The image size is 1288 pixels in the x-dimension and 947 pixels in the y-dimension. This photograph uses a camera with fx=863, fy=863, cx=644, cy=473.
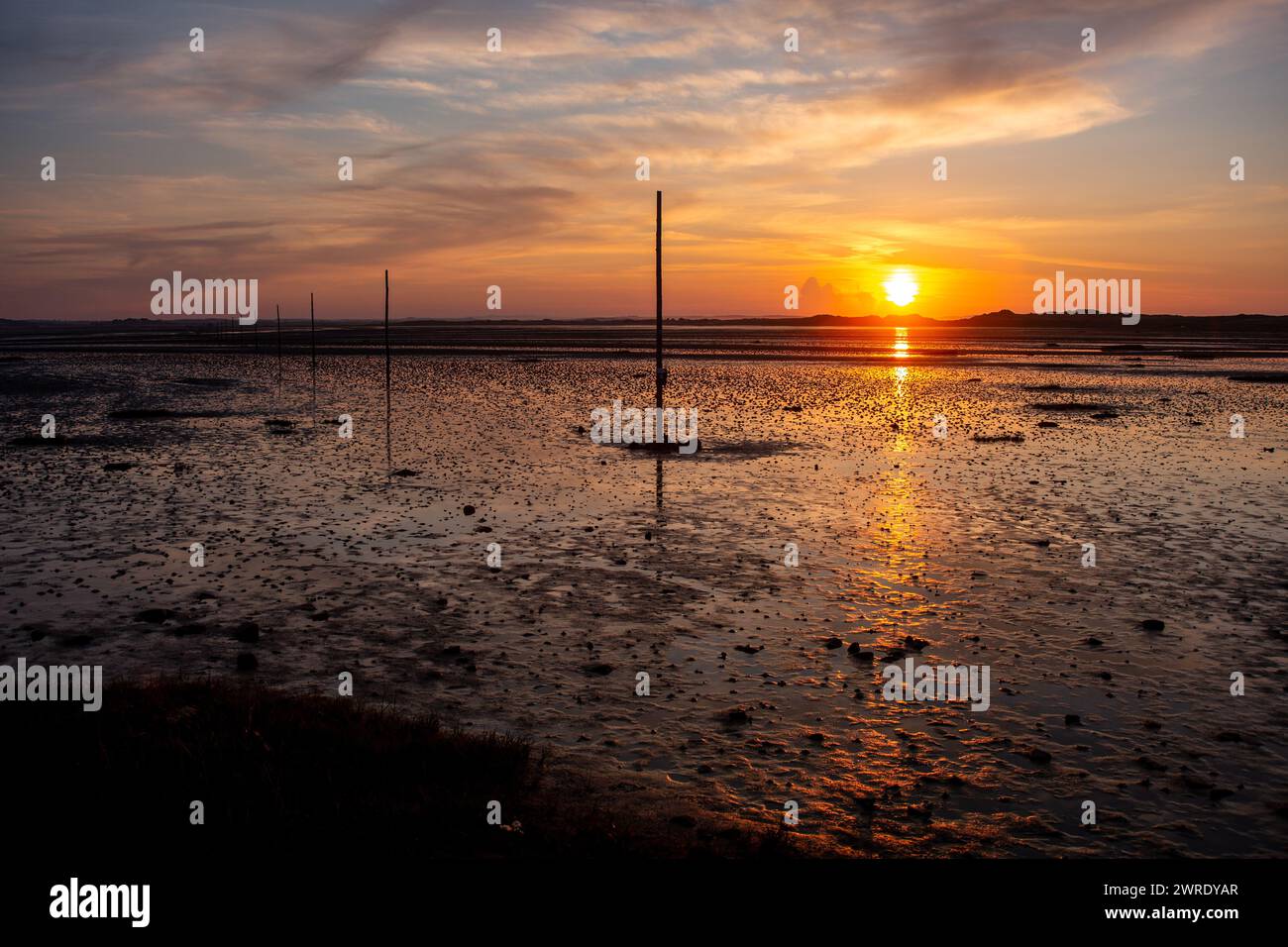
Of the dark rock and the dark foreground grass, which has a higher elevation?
the dark rock

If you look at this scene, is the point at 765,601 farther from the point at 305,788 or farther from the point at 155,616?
the point at 155,616

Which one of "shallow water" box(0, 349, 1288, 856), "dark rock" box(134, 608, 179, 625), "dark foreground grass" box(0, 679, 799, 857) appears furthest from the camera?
"dark rock" box(134, 608, 179, 625)

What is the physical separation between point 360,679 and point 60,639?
4589 millimetres

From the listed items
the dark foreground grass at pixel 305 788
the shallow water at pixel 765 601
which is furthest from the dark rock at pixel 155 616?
the dark foreground grass at pixel 305 788

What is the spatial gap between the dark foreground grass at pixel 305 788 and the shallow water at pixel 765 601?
30.7 inches

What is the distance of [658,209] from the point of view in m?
35.0

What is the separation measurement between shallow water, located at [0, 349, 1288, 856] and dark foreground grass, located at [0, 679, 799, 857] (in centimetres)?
78

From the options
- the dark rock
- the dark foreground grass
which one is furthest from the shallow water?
the dark foreground grass

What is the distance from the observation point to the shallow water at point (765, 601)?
8.45 metres

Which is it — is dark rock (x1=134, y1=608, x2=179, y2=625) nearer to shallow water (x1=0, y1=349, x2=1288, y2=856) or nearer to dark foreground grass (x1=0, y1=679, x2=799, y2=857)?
shallow water (x1=0, y1=349, x2=1288, y2=856)

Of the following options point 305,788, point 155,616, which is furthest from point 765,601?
point 155,616

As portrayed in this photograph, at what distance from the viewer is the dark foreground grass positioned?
682cm
